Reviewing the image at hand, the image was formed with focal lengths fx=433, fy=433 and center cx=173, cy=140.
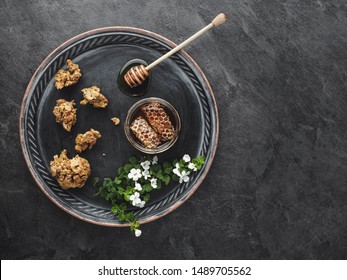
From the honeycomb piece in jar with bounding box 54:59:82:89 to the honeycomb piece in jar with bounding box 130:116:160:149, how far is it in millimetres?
314

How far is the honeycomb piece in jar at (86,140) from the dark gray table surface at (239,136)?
1.09 feet

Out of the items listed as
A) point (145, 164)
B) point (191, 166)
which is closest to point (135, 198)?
point (145, 164)

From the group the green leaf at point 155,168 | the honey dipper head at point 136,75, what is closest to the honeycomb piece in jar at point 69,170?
the green leaf at point 155,168

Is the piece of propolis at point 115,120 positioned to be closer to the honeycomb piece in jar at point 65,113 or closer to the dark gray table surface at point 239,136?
the honeycomb piece in jar at point 65,113

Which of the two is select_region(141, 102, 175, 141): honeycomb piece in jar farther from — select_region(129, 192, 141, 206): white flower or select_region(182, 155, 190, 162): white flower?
select_region(129, 192, 141, 206): white flower

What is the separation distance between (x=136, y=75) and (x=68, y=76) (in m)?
0.30

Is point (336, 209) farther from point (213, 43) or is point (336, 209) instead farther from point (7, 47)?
point (7, 47)

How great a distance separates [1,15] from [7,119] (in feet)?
1.58

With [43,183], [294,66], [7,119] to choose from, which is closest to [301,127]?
[294,66]

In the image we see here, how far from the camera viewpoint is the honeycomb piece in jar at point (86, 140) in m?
1.85

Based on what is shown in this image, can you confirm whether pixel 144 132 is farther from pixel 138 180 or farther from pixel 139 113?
pixel 138 180

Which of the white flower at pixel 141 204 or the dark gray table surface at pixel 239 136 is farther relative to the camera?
the dark gray table surface at pixel 239 136

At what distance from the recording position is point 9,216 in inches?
80.1

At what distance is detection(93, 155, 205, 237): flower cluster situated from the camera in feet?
6.14
